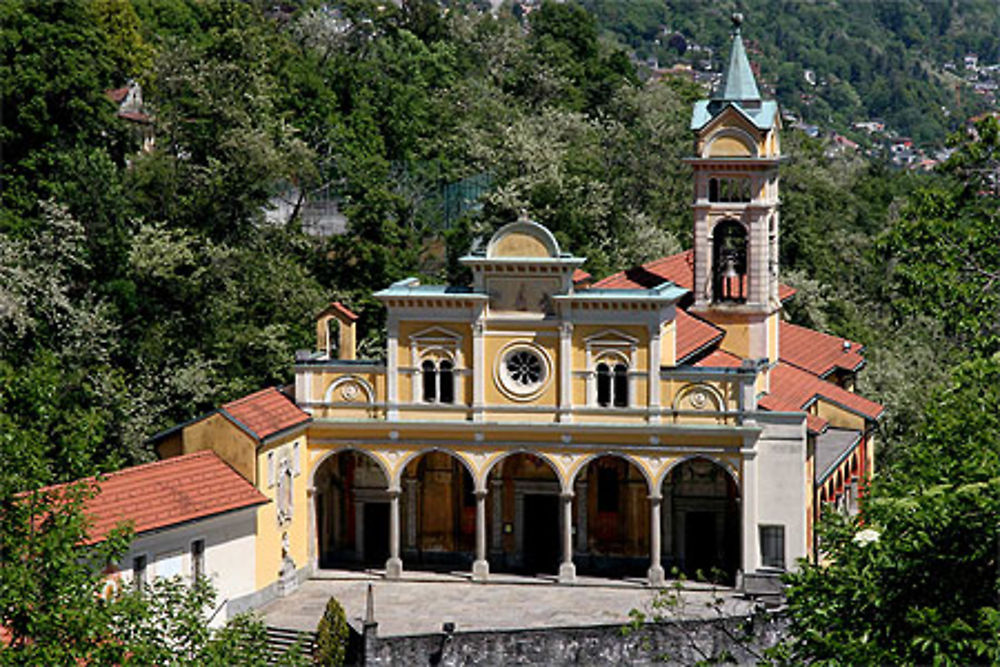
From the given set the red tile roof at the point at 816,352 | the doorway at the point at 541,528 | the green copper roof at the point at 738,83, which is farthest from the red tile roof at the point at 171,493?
the red tile roof at the point at 816,352

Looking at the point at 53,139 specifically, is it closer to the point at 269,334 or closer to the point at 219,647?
the point at 269,334

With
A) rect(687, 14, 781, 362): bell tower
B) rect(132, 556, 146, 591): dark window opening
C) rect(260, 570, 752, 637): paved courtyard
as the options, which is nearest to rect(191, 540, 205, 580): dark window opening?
rect(132, 556, 146, 591): dark window opening

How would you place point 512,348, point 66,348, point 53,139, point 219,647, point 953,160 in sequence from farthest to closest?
point 53,139 → point 66,348 → point 512,348 → point 953,160 → point 219,647

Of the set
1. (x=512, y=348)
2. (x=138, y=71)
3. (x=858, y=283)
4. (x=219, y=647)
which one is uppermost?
(x=138, y=71)

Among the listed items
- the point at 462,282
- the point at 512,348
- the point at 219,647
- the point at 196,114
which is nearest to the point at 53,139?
the point at 196,114

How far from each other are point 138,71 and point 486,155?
14.7m

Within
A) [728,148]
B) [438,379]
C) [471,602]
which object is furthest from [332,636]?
[728,148]

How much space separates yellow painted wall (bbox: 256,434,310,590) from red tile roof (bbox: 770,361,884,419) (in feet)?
40.3

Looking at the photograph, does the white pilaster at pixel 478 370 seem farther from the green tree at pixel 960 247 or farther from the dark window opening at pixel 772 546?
the green tree at pixel 960 247

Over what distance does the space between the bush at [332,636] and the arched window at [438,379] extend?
7.77 m

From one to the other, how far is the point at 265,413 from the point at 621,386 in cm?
881

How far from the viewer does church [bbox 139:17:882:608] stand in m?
52.5

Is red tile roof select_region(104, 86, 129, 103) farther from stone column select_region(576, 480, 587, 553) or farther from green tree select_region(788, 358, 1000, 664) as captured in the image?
green tree select_region(788, 358, 1000, 664)

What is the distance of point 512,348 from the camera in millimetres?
53719
